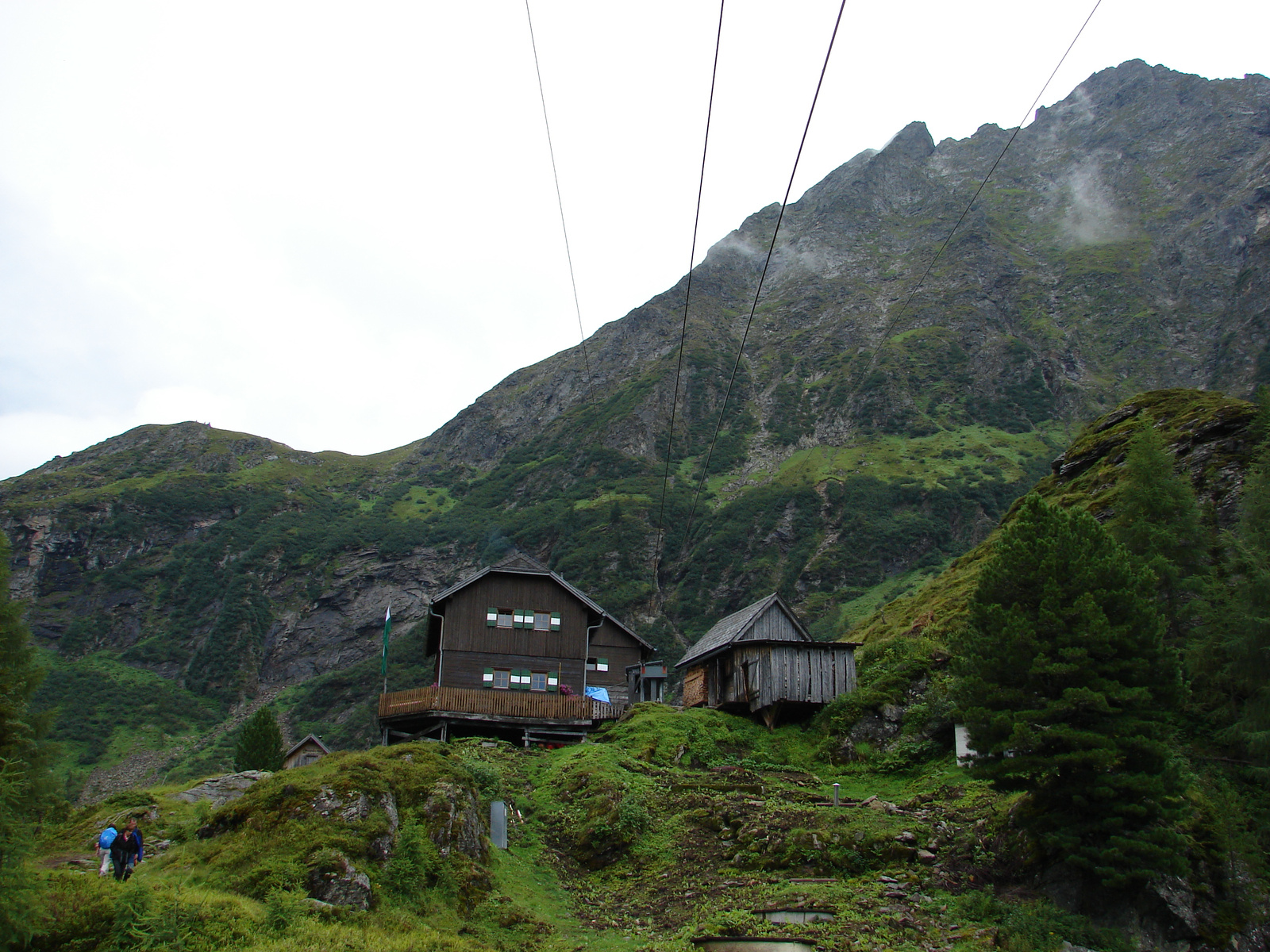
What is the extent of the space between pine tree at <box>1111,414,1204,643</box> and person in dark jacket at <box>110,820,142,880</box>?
1051 inches

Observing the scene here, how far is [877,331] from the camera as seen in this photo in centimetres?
17900

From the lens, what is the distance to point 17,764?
41.6 ft

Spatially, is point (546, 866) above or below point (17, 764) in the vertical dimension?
below

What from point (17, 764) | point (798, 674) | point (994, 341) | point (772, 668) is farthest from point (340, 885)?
point (994, 341)

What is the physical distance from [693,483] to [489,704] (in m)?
115

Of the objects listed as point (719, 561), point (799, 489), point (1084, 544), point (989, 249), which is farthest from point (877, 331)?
point (1084, 544)

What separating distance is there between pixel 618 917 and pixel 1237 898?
12.2 m

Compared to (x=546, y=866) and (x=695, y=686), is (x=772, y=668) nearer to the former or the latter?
(x=695, y=686)

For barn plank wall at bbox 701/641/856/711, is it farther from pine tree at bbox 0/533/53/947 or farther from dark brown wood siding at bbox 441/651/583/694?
pine tree at bbox 0/533/53/947

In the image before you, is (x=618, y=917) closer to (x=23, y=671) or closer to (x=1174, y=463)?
(x=23, y=671)

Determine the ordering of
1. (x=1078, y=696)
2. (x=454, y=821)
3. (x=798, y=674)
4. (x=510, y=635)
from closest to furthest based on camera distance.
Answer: (x=1078, y=696) → (x=454, y=821) → (x=798, y=674) → (x=510, y=635)

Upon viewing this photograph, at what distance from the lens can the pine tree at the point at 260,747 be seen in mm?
42281

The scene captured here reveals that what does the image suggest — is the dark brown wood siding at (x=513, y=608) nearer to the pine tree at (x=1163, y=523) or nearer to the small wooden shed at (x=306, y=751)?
the small wooden shed at (x=306, y=751)

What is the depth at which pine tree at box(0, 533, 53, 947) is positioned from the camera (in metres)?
9.52
